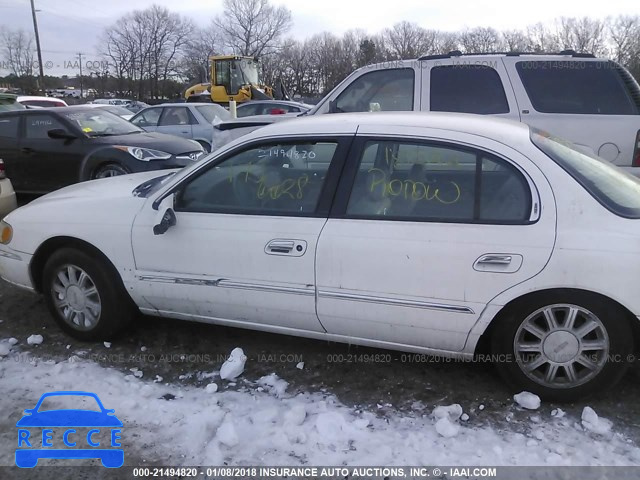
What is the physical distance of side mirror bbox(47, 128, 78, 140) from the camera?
7.84 m

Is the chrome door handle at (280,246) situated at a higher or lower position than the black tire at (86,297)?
higher

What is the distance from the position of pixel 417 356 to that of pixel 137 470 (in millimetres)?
1815

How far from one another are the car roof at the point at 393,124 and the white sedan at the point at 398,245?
0.02 m

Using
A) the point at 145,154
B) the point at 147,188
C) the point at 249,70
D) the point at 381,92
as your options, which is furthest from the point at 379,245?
the point at 249,70

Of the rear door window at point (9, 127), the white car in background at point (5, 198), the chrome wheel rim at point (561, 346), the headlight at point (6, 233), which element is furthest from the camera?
the rear door window at point (9, 127)

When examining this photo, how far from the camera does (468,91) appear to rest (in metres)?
5.65

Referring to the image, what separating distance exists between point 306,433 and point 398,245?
1079mm

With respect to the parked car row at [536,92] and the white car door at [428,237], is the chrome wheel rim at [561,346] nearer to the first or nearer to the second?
the white car door at [428,237]

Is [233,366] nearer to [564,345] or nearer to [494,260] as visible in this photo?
[494,260]

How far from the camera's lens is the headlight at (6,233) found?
4.01 metres

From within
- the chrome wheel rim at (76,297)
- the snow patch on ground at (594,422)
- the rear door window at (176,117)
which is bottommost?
the snow patch on ground at (594,422)

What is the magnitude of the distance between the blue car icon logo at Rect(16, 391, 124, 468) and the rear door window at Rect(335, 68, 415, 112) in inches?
158

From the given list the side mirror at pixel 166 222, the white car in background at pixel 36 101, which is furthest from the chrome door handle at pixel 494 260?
the white car in background at pixel 36 101

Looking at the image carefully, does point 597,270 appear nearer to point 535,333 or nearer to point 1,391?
point 535,333
